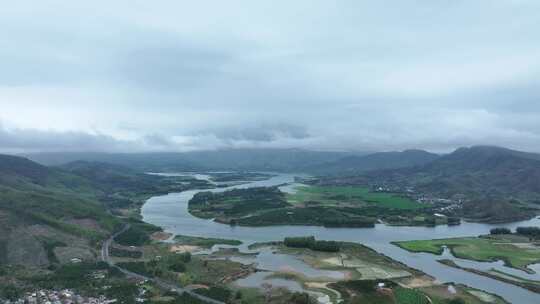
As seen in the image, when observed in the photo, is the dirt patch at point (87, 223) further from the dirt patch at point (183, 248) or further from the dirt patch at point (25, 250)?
the dirt patch at point (183, 248)

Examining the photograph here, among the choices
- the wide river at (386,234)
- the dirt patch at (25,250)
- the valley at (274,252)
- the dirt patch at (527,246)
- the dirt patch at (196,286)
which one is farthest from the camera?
the dirt patch at (527,246)

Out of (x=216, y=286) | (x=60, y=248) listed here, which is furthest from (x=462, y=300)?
(x=60, y=248)

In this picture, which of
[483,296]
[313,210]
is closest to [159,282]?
[483,296]

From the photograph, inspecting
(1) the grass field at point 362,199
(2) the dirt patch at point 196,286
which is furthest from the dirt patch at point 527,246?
(2) the dirt patch at point 196,286

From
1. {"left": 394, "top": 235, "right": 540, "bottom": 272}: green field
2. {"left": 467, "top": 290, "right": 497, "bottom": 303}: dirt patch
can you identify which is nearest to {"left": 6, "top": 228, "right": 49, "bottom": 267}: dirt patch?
{"left": 467, "top": 290, "right": 497, "bottom": 303}: dirt patch

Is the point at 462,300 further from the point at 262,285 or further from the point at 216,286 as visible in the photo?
the point at 216,286

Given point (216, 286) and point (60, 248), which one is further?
point (60, 248)

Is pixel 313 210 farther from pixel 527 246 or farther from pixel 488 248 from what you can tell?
pixel 527 246
